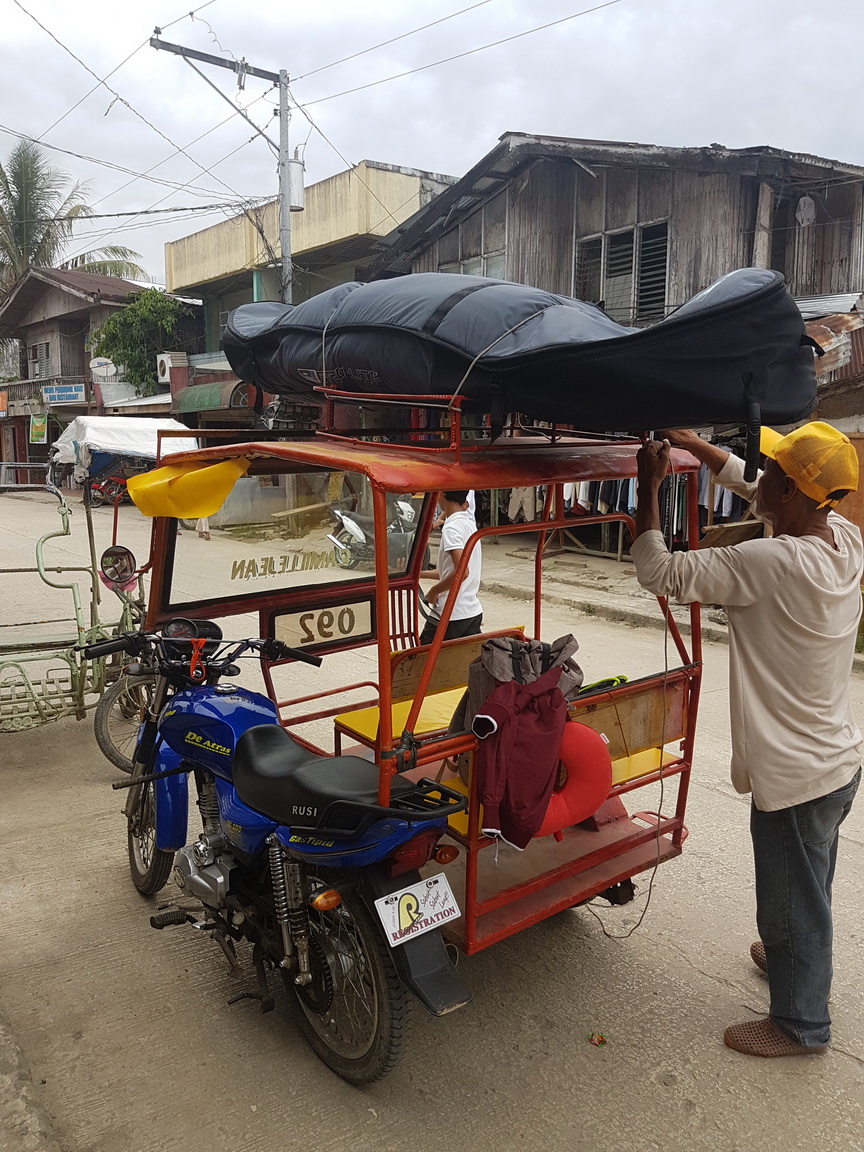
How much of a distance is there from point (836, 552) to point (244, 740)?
6.39 feet

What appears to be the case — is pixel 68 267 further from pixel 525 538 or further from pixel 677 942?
pixel 677 942

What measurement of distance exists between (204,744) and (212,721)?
88 millimetres

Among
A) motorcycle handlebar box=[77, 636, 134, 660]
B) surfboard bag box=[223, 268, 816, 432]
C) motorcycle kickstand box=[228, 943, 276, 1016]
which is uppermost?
surfboard bag box=[223, 268, 816, 432]

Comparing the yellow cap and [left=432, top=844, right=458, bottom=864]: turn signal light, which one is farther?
[left=432, top=844, right=458, bottom=864]: turn signal light

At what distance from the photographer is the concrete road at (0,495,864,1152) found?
2.36m

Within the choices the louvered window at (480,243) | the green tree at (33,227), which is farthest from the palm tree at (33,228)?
the louvered window at (480,243)

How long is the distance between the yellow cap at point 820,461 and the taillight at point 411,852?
147 cm

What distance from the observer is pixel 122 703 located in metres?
5.36

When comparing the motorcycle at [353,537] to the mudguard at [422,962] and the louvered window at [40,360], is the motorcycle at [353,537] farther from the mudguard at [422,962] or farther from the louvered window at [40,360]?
the louvered window at [40,360]

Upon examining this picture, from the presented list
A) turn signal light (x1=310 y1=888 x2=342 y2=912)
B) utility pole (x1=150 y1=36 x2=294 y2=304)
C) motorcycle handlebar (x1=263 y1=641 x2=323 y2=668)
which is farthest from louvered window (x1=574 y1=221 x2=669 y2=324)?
turn signal light (x1=310 y1=888 x2=342 y2=912)

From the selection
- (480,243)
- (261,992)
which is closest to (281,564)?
(261,992)

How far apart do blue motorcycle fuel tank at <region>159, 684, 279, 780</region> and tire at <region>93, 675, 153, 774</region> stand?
1.80 meters

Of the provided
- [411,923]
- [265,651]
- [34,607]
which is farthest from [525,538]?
[411,923]

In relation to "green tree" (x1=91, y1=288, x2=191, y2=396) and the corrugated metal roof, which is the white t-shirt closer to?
the corrugated metal roof
